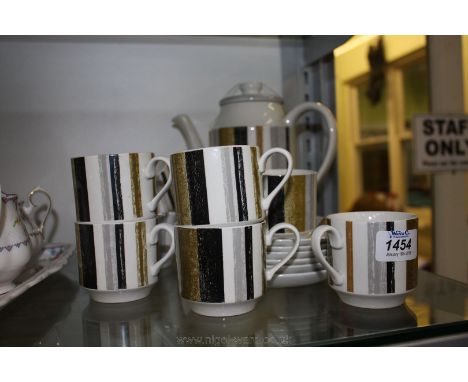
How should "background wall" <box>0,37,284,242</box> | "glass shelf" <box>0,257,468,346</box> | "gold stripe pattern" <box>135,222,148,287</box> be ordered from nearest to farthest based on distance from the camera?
"glass shelf" <box>0,257,468,346</box> < "gold stripe pattern" <box>135,222,148,287</box> < "background wall" <box>0,37,284,242</box>

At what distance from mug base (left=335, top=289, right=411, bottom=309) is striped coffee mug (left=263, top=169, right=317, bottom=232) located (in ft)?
0.42

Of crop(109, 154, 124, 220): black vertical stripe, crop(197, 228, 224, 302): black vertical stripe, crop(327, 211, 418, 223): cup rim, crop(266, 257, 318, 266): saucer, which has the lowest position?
crop(266, 257, 318, 266): saucer

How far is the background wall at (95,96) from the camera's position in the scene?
2.59ft

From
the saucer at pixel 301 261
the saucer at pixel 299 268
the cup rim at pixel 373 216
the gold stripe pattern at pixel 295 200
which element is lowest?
the saucer at pixel 299 268

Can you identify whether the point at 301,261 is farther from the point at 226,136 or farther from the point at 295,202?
the point at 226,136

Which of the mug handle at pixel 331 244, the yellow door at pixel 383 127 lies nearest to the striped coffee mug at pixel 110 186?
the mug handle at pixel 331 244

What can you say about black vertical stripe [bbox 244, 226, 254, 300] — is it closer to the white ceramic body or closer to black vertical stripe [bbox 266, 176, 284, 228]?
black vertical stripe [bbox 266, 176, 284, 228]

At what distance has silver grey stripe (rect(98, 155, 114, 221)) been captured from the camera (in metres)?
0.56

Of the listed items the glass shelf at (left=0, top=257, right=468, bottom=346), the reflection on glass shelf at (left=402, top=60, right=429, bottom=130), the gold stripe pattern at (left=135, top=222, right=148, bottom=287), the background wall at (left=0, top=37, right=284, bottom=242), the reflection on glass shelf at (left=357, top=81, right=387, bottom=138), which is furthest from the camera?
the reflection on glass shelf at (left=357, top=81, right=387, bottom=138)

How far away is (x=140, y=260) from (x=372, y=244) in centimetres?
28

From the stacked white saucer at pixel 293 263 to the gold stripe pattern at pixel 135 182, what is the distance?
0.57 feet

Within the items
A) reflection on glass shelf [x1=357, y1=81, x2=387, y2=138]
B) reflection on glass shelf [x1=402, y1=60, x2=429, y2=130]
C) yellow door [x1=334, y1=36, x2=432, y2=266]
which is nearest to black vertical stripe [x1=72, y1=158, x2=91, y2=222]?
yellow door [x1=334, y1=36, x2=432, y2=266]

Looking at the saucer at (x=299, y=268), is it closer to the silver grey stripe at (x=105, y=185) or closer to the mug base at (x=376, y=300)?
the mug base at (x=376, y=300)

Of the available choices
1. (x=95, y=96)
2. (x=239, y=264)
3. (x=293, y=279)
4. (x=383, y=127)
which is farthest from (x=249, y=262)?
(x=383, y=127)
